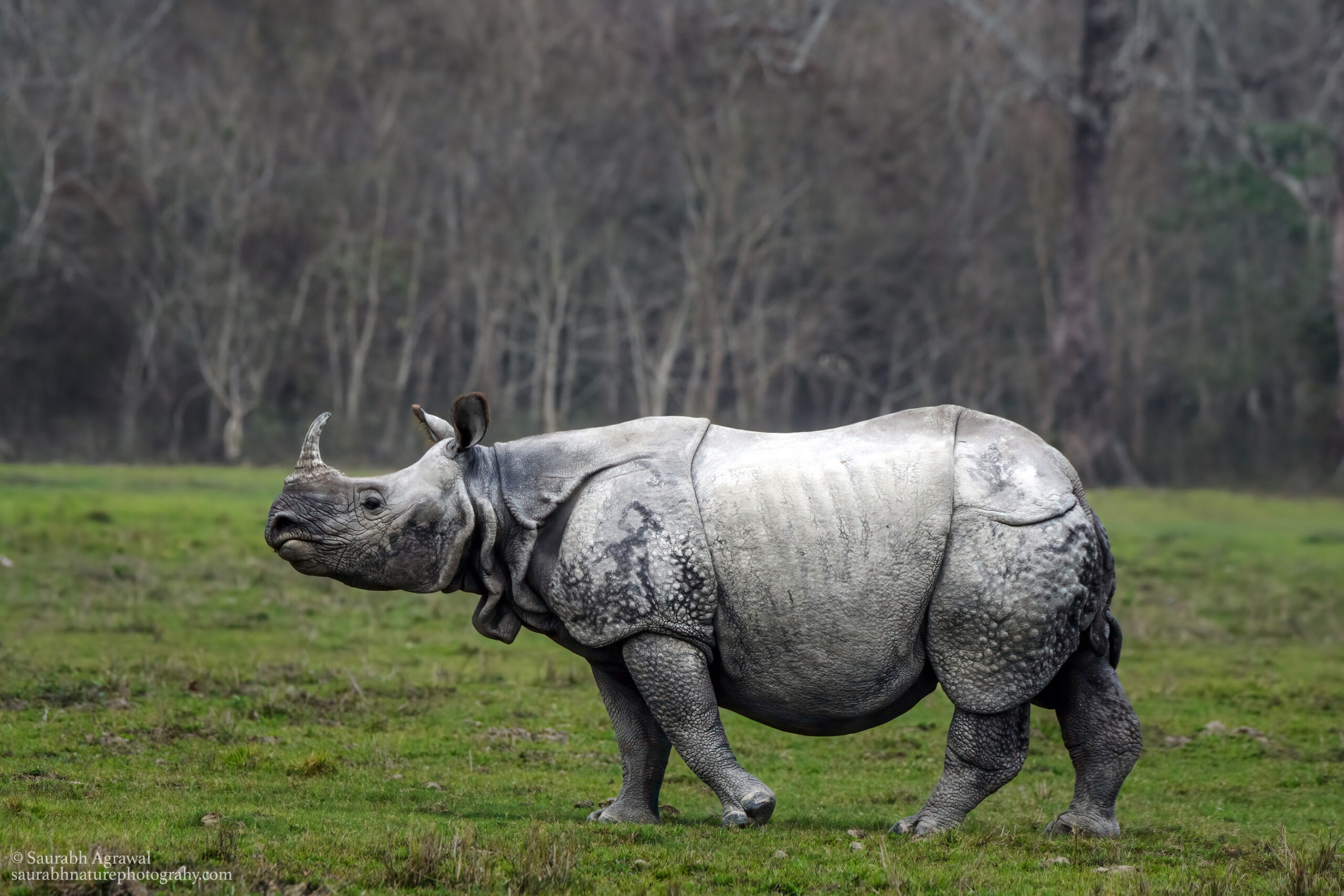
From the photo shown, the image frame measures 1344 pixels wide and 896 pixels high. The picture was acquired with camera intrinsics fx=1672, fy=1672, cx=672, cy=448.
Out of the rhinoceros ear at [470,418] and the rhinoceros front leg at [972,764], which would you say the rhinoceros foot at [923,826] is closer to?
the rhinoceros front leg at [972,764]

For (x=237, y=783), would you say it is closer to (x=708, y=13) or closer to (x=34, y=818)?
(x=34, y=818)

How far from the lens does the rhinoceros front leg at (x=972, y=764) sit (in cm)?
866

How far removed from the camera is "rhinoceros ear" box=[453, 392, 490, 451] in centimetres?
897

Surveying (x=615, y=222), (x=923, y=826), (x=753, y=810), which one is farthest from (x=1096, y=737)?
(x=615, y=222)

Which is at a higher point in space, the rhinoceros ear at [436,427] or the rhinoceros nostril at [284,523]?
the rhinoceros ear at [436,427]

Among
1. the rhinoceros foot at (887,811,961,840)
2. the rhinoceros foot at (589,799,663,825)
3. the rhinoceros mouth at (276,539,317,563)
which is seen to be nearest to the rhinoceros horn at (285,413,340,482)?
the rhinoceros mouth at (276,539,317,563)

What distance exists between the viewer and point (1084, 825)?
908 centimetres

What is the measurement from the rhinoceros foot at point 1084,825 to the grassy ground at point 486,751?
236mm

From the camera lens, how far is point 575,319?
2088 inches

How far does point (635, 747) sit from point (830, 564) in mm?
1657

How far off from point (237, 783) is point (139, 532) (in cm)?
1457

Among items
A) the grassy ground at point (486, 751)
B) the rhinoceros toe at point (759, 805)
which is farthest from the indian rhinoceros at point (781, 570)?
the grassy ground at point (486, 751)

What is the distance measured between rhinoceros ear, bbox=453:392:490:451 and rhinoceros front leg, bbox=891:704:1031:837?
295 centimetres

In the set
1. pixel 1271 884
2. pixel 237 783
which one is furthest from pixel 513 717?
pixel 1271 884
